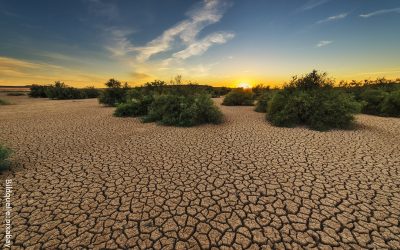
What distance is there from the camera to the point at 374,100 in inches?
510

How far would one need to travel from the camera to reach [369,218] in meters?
2.74

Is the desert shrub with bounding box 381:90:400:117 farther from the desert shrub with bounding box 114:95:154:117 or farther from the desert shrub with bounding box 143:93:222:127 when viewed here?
the desert shrub with bounding box 114:95:154:117

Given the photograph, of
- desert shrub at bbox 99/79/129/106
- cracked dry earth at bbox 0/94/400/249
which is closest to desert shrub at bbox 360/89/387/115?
cracked dry earth at bbox 0/94/400/249

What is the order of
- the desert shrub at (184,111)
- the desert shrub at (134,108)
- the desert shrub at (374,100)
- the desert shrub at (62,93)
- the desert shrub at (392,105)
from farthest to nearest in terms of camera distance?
the desert shrub at (62,93), the desert shrub at (374,100), the desert shrub at (134,108), the desert shrub at (392,105), the desert shrub at (184,111)

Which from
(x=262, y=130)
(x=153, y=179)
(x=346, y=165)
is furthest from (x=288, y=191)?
(x=262, y=130)

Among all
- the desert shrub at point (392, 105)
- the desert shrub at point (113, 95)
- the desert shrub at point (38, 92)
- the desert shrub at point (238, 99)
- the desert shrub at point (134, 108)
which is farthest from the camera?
the desert shrub at point (38, 92)

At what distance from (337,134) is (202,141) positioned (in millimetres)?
5639

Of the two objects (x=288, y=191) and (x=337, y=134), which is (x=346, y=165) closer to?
(x=288, y=191)

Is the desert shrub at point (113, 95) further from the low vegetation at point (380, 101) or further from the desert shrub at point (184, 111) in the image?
the low vegetation at point (380, 101)

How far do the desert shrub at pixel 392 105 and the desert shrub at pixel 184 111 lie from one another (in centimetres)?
1112

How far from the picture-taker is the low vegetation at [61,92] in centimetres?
2755

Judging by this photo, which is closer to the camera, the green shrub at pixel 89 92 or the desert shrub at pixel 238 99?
the desert shrub at pixel 238 99

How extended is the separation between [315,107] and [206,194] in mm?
8258

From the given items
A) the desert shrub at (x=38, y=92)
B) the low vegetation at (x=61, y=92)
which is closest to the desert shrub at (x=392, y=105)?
the low vegetation at (x=61, y=92)
